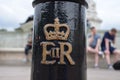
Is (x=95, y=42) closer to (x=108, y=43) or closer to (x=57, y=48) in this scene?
(x=108, y=43)

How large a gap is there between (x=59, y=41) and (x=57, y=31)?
0.09 metres

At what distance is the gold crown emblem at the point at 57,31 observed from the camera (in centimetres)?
262

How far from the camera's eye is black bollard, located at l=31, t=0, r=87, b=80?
2.61 meters

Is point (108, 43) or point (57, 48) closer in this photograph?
point (57, 48)

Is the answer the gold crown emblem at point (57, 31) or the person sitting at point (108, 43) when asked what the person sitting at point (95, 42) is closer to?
the person sitting at point (108, 43)

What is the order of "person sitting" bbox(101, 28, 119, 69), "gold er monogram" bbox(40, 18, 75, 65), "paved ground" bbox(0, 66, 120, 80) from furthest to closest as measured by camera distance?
1. "person sitting" bbox(101, 28, 119, 69)
2. "paved ground" bbox(0, 66, 120, 80)
3. "gold er monogram" bbox(40, 18, 75, 65)

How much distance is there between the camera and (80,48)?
272cm

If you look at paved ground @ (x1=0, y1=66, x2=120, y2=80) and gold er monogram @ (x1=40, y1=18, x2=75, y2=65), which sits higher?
gold er monogram @ (x1=40, y1=18, x2=75, y2=65)

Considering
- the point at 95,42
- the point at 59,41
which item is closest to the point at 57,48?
the point at 59,41

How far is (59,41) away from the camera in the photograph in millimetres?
2613

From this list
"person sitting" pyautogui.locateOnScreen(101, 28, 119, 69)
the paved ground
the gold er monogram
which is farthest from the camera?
"person sitting" pyautogui.locateOnScreen(101, 28, 119, 69)

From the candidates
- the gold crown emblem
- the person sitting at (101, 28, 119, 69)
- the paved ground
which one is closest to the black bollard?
the gold crown emblem

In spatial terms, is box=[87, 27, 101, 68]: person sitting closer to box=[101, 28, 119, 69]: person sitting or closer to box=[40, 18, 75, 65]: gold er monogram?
box=[101, 28, 119, 69]: person sitting

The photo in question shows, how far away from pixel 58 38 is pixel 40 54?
0.74 ft
